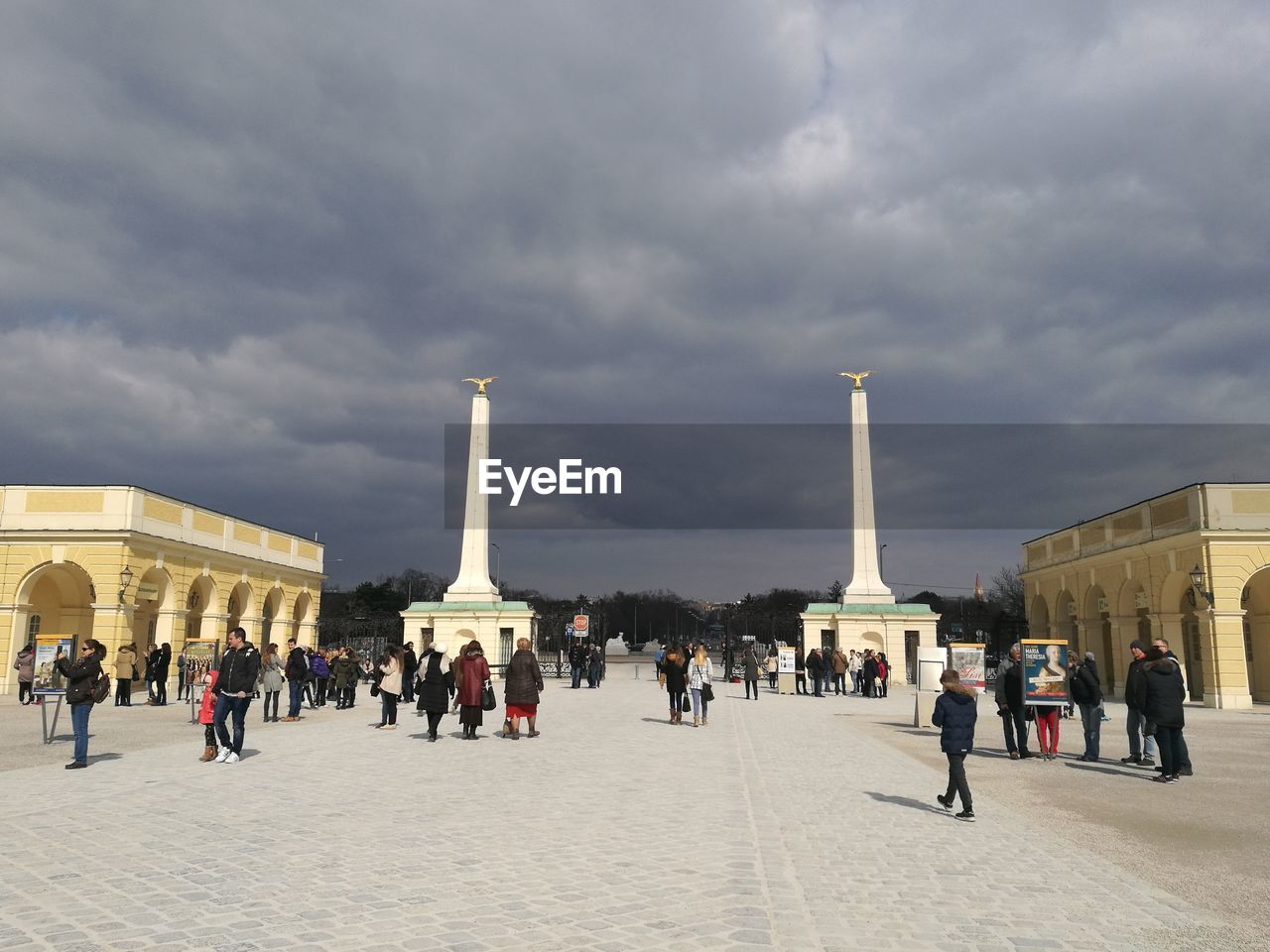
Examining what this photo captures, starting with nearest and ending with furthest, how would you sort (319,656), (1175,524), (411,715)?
1. (411,715)
2. (319,656)
3. (1175,524)

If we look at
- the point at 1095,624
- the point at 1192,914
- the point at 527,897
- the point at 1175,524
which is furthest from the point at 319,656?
the point at 1095,624

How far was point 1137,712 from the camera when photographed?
14.2 meters

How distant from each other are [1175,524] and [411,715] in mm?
23299

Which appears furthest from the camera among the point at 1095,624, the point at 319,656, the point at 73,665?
the point at 1095,624

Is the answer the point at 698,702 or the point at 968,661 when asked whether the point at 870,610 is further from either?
the point at 698,702

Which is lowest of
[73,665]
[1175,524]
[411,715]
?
[411,715]

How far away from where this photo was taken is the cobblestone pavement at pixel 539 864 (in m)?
5.49

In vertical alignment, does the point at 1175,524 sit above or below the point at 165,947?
above

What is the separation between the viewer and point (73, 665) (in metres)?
12.9

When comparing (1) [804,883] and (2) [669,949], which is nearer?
(2) [669,949]

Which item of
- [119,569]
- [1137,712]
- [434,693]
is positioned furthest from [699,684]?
[119,569]

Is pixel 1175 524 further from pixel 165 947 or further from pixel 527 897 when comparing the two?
pixel 165 947

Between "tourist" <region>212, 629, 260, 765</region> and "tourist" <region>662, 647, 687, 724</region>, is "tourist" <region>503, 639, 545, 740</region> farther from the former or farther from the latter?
"tourist" <region>662, 647, 687, 724</region>

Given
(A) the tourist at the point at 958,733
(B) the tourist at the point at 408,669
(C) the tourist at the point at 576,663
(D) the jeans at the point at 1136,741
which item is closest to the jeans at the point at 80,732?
(B) the tourist at the point at 408,669
